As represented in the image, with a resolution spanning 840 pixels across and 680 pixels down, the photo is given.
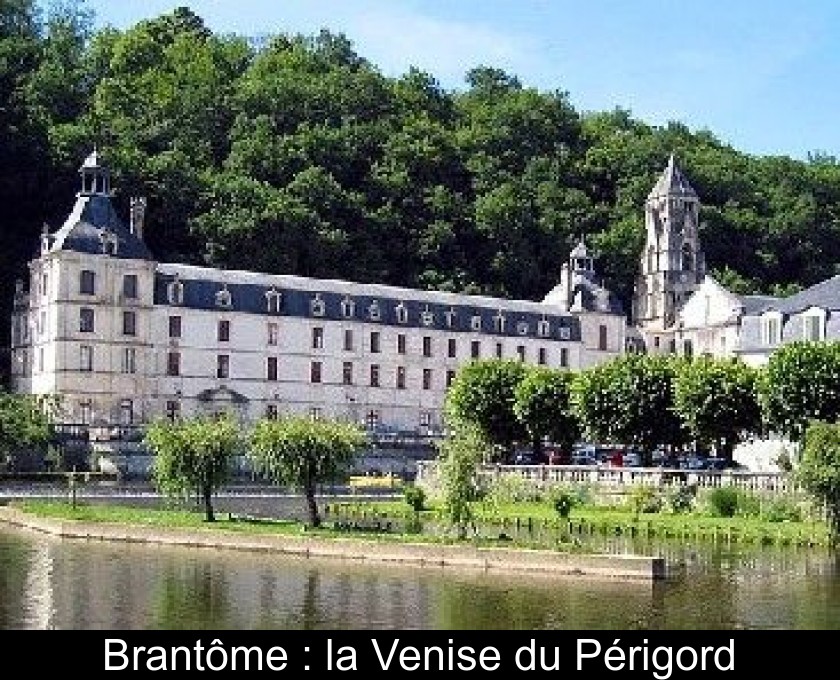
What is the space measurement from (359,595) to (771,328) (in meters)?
52.4

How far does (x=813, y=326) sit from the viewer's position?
259 feet

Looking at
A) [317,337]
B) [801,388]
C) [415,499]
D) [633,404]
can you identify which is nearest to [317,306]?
[317,337]

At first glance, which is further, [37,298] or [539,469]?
[37,298]

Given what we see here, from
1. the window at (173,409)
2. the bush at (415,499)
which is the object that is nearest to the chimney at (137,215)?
the window at (173,409)

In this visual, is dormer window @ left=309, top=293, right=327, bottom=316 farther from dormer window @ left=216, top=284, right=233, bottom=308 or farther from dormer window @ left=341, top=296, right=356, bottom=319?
dormer window @ left=216, top=284, right=233, bottom=308

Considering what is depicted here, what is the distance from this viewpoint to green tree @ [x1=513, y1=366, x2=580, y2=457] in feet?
232

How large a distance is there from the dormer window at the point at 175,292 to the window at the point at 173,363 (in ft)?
9.53

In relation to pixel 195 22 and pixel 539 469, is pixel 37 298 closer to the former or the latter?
pixel 539 469

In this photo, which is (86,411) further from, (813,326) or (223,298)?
(813,326)

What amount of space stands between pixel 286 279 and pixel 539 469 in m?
34.7

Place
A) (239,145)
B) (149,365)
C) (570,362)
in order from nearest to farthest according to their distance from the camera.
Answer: (149,365) → (570,362) → (239,145)

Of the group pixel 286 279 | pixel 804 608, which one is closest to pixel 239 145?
pixel 286 279

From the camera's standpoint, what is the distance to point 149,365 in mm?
90750

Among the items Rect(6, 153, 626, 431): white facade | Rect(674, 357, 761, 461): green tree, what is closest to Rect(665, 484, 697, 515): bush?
Rect(674, 357, 761, 461): green tree
